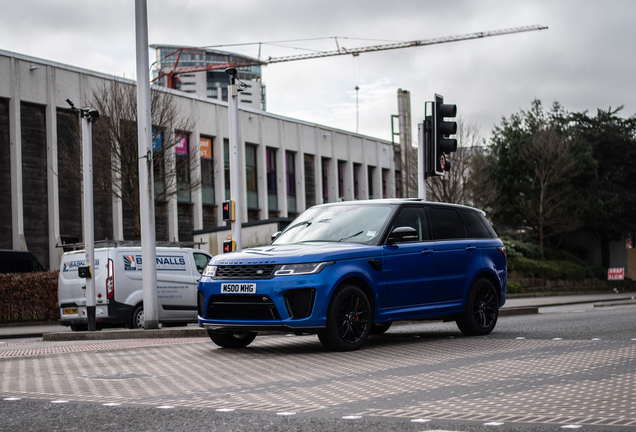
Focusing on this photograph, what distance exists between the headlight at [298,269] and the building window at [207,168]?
3400cm

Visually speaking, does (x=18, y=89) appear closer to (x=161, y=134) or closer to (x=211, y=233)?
(x=161, y=134)

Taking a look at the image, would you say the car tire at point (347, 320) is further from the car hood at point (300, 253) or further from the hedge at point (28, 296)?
the hedge at point (28, 296)

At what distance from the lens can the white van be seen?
1717cm

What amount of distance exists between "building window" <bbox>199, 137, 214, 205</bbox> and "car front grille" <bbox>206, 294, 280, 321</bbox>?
33516mm

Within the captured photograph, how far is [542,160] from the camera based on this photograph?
146 ft

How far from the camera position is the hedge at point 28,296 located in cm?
2311

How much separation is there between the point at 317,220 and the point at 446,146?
542 cm

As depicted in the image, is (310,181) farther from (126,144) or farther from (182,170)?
(126,144)

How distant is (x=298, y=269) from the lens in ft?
29.2

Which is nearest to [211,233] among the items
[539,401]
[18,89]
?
[18,89]

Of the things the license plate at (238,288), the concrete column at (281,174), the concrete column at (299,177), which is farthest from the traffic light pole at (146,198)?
the concrete column at (299,177)

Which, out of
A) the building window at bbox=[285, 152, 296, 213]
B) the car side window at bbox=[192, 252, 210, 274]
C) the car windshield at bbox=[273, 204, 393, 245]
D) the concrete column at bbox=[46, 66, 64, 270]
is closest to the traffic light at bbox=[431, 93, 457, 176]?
the car windshield at bbox=[273, 204, 393, 245]

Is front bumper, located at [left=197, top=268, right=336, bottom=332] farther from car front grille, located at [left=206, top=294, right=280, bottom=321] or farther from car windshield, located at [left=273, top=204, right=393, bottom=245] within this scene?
car windshield, located at [left=273, top=204, right=393, bottom=245]

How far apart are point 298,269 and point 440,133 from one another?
23.2ft
